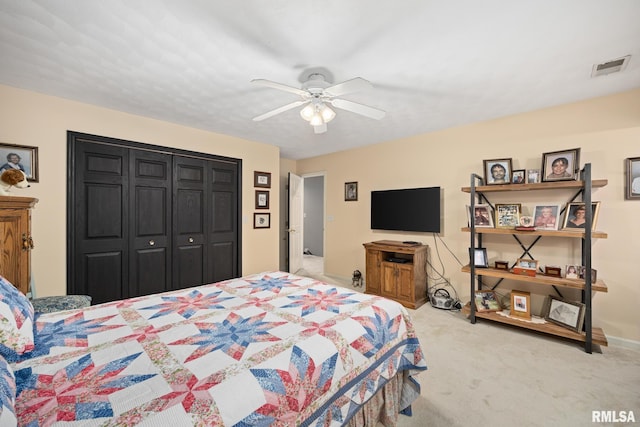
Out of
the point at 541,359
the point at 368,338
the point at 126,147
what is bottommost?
the point at 541,359

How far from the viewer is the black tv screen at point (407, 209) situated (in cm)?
385

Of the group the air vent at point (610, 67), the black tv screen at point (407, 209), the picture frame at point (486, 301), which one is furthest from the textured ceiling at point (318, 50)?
the picture frame at point (486, 301)

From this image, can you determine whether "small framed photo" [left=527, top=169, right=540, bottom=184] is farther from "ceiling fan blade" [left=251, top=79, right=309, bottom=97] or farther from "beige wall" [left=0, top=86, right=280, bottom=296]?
"beige wall" [left=0, top=86, right=280, bottom=296]

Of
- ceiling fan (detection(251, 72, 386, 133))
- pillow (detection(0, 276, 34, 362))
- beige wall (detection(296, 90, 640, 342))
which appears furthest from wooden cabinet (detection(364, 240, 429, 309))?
pillow (detection(0, 276, 34, 362))

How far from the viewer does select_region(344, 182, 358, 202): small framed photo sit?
16.0 ft

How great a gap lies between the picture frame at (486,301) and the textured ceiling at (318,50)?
213 cm

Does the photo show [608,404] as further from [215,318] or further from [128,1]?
[128,1]

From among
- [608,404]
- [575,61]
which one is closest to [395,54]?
[575,61]

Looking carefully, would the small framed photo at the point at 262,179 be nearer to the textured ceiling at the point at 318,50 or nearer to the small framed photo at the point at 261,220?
the small framed photo at the point at 261,220

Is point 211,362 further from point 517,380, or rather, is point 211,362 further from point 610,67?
point 610,67

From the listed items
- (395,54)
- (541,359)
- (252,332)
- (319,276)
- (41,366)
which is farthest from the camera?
(319,276)

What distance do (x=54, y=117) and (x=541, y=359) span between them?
5.18m

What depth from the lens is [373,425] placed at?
1.49 meters

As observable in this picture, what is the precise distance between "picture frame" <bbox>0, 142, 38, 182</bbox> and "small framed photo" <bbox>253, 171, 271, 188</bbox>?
2.50 meters
